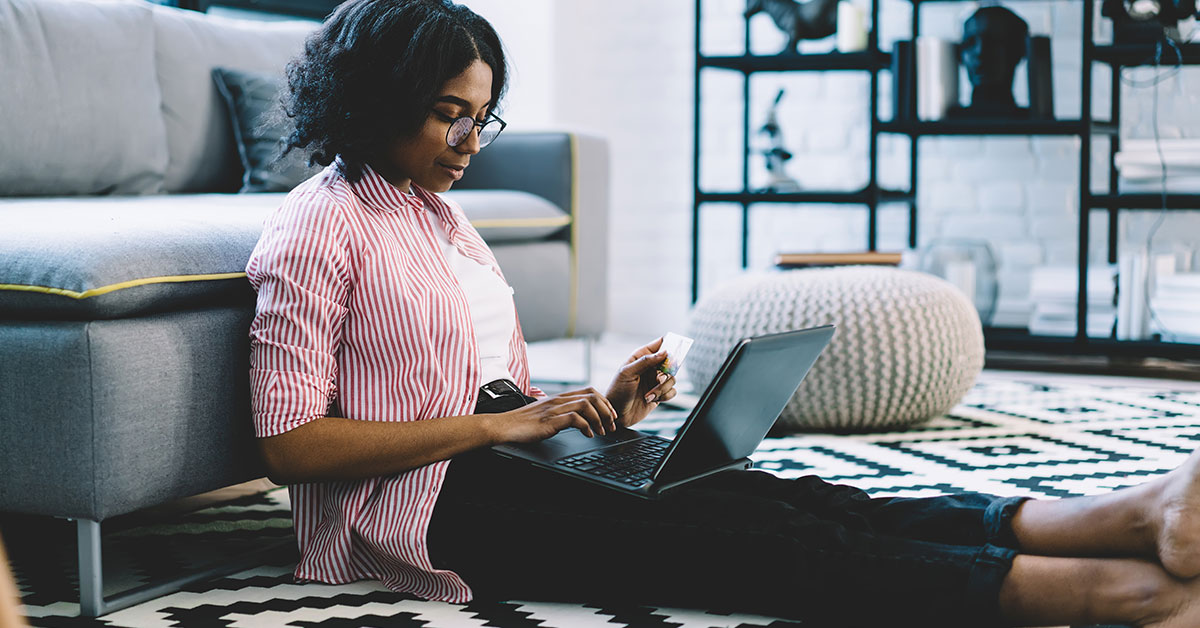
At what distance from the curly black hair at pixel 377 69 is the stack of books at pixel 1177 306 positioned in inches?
95.1

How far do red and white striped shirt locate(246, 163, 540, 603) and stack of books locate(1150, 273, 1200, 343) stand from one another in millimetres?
2428

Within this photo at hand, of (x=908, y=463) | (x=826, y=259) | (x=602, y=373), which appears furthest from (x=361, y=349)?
(x=602, y=373)

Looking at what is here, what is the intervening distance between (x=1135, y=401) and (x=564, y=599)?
6.13ft

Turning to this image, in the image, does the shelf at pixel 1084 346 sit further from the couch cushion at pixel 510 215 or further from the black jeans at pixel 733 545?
the black jeans at pixel 733 545

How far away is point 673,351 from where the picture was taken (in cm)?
147

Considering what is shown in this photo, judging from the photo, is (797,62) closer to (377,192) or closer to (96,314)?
(377,192)

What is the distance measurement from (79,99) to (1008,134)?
92.0 inches

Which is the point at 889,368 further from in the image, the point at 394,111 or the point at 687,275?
the point at 687,275

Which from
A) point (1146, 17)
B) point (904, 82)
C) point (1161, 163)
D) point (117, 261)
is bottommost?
point (117, 261)

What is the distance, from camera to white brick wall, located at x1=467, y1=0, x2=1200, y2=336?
3691 mm

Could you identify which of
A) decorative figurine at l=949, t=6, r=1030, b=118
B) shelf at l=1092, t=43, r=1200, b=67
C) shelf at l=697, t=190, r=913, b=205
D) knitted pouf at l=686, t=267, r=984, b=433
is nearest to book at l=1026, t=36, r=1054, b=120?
decorative figurine at l=949, t=6, r=1030, b=118

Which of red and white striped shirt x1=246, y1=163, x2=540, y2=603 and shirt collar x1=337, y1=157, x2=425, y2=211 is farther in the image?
shirt collar x1=337, y1=157, x2=425, y2=211

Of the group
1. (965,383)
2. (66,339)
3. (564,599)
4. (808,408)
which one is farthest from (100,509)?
(965,383)

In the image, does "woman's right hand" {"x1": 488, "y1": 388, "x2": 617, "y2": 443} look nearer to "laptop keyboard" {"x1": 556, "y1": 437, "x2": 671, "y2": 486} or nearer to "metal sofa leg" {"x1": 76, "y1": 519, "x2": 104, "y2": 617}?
"laptop keyboard" {"x1": 556, "y1": 437, "x2": 671, "y2": 486}
